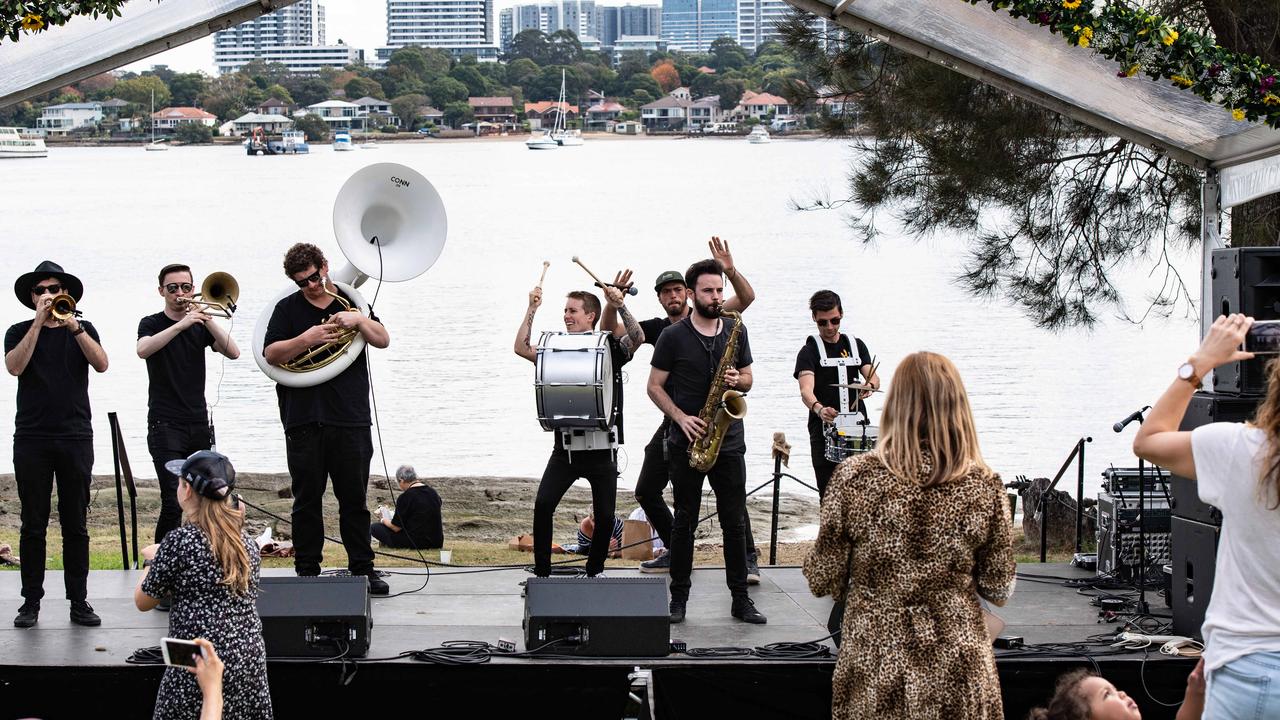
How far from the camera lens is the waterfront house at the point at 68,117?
84875 millimetres

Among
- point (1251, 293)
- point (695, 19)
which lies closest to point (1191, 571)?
point (1251, 293)

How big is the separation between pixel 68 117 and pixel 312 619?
92.5 m

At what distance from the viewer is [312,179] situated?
75.2 metres

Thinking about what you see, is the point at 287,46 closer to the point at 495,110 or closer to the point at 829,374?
the point at 495,110

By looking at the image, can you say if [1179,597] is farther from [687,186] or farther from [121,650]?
[687,186]

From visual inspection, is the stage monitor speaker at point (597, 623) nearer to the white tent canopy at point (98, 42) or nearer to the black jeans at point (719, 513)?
the black jeans at point (719, 513)

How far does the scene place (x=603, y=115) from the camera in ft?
321

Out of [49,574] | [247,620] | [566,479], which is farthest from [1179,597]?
[49,574]

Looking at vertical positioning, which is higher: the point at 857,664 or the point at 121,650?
the point at 857,664

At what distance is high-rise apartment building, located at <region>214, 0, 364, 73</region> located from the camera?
96375mm

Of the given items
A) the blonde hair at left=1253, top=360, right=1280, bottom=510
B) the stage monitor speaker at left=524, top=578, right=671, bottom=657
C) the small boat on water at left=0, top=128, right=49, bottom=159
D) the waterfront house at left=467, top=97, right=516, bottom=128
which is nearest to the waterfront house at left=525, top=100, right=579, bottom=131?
the waterfront house at left=467, top=97, right=516, bottom=128

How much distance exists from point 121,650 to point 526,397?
15954 millimetres

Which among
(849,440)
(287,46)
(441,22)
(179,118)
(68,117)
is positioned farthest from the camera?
(441,22)

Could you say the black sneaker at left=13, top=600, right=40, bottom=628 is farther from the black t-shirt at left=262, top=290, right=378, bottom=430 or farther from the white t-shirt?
the white t-shirt
